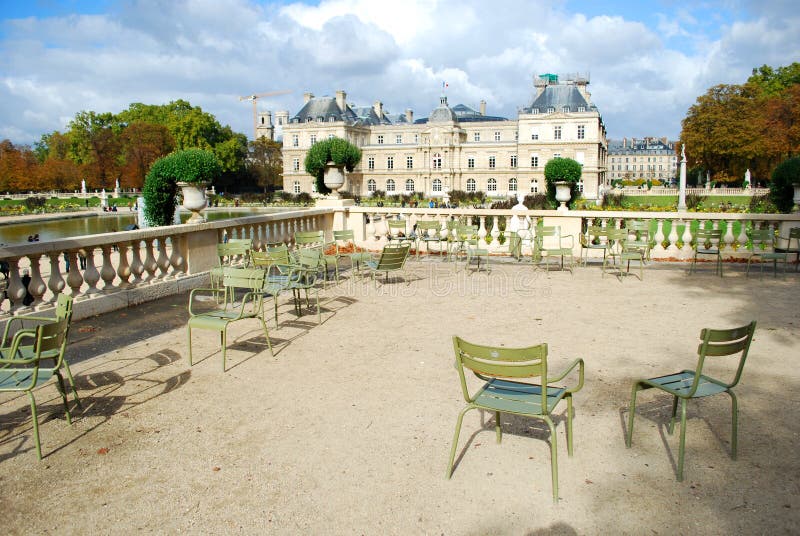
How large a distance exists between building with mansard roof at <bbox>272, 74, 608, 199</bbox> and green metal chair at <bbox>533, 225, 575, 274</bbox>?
2247 inches

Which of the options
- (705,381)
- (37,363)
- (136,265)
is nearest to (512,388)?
(705,381)

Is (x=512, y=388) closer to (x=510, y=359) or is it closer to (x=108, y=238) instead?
(x=510, y=359)

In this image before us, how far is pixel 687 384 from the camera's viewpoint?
3381 millimetres

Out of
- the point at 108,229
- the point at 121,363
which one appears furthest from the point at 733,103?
the point at 121,363

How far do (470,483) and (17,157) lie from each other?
71.9 metres

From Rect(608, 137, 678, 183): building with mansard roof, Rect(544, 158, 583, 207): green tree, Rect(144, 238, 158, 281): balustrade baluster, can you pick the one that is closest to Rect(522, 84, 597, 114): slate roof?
Rect(544, 158, 583, 207): green tree

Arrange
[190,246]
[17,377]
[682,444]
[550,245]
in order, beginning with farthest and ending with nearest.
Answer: [550,245]
[190,246]
[17,377]
[682,444]

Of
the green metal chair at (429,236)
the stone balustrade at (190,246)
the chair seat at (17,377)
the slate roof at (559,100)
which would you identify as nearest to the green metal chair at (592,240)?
the stone balustrade at (190,246)

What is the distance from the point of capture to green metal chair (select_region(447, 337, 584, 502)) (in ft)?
9.11

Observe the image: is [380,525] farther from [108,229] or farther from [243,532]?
[108,229]

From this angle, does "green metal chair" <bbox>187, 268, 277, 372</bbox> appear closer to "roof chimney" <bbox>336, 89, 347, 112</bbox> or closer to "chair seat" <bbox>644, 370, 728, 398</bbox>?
"chair seat" <bbox>644, 370, 728, 398</bbox>

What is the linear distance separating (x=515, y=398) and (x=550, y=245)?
8494mm

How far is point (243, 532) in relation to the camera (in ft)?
8.75

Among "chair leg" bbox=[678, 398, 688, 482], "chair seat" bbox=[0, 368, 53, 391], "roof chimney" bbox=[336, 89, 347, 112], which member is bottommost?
"chair leg" bbox=[678, 398, 688, 482]
